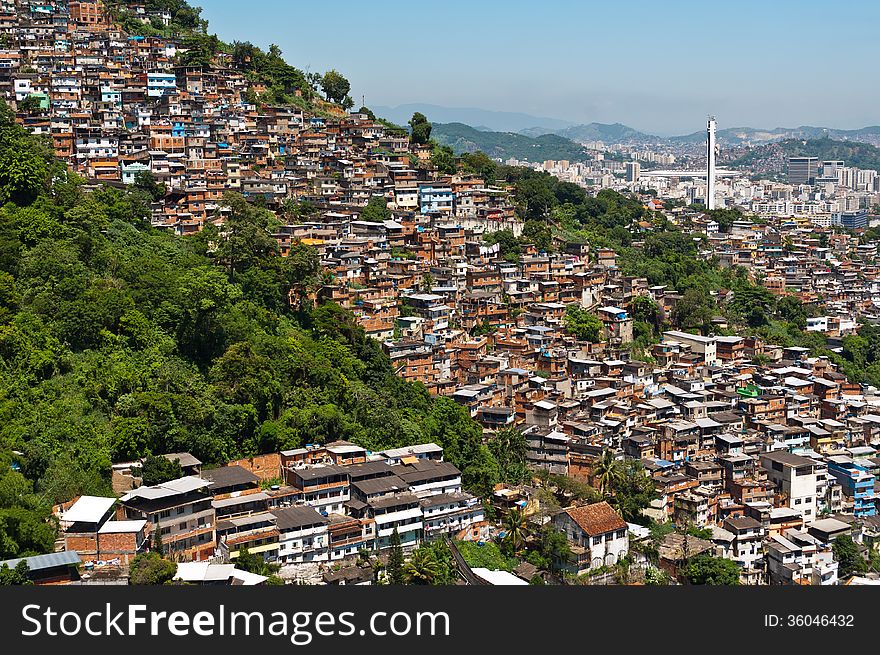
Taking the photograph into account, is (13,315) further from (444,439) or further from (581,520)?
(581,520)

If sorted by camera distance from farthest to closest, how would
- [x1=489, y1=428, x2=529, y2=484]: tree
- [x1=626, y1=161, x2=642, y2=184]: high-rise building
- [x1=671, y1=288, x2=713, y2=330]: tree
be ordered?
[x1=626, y1=161, x2=642, y2=184]: high-rise building → [x1=671, y1=288, x2=713, y2=330]: tree → [x1=489, y1=428, x2=529, y2=484]: tree

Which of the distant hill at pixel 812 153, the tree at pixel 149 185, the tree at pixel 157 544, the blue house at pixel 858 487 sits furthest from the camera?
the distant hill at pixel 812 153

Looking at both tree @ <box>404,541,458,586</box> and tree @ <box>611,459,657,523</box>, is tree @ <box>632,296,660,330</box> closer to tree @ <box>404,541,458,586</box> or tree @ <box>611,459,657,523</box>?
tree @ <box>611,459,657,523</box>

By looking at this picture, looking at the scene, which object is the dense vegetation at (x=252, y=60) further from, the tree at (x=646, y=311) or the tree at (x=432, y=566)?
the tree at (x=432, y=566)

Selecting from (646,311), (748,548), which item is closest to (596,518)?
(748,548)

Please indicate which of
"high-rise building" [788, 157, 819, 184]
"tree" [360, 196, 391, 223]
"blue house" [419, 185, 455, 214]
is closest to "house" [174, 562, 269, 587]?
"tree" [360, 196, 391, 223]

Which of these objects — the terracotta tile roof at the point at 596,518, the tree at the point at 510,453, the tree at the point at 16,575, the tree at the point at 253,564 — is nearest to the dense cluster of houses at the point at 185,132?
the tree at the point at 510,453

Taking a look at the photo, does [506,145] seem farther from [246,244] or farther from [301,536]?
[301,536]
